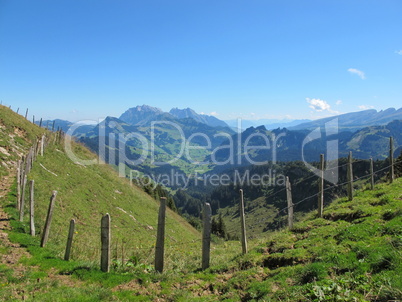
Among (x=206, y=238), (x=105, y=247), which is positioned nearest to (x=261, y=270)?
(x=206, y=238)

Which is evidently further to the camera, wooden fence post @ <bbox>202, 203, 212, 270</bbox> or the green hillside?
wooden fence post @ <bbox>202, 203, 212, 270</bbox>

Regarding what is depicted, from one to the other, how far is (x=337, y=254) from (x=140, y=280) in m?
7.37

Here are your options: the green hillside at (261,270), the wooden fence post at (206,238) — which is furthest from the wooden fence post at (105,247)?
the wooden fence post at (206,238)

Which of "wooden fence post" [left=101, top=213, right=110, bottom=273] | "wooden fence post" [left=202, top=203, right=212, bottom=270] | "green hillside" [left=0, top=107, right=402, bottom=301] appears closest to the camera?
"green hillside" [left=0, top=107, right=402, bottom=301]

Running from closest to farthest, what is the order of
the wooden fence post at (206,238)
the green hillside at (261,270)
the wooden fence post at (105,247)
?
the green hillside at (261,270)
the wooden fence post at (105,247)
the wooden fence post at (206,238)

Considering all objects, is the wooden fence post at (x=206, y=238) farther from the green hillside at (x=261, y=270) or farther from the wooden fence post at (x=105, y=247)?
the wooden fence post at (x=105, y=247)

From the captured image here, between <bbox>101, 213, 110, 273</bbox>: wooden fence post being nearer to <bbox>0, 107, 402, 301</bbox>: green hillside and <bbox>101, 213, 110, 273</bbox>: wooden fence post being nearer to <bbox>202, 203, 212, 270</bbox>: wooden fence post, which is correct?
<bbox>0, 107, 402, 301</bbox>: green hillside

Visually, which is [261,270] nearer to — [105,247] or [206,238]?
[206,238]

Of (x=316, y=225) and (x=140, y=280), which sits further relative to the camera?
(x=316, y=225)

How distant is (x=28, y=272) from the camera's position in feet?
33.6

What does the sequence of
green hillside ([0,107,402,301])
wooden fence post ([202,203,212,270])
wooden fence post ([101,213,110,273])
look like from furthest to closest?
wooden fence post ([202,203,212,270]), wooden fence post ([101,213,110,273]), green hillside ([0,107,402,301])

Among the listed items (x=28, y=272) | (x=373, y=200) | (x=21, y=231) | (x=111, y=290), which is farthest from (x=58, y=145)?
(x=373, y=200)

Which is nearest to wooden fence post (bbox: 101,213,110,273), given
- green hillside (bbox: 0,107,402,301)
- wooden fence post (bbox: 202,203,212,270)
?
green hillside (bbox: 0,107,402,301)

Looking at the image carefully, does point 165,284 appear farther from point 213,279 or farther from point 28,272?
point 28,272
